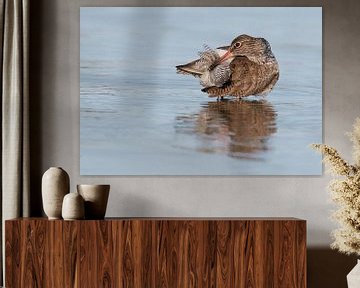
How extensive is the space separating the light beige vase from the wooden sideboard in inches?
4.5

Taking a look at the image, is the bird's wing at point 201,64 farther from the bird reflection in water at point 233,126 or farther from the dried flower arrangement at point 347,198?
the dried flower arrangement at point 347,198

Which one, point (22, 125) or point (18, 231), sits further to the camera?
point (22, 125)

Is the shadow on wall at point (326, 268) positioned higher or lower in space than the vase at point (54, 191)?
lower

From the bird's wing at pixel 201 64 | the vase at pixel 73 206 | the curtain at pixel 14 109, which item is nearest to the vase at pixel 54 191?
the vase at pixel 73 206

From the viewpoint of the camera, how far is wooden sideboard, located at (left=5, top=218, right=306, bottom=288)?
3783 millimetres

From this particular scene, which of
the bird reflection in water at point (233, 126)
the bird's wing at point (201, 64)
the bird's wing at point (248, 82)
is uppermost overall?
the bird's wing at point (201, 64)

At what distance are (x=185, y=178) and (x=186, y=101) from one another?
0.49m

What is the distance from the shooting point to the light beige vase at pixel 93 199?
12.7 ft

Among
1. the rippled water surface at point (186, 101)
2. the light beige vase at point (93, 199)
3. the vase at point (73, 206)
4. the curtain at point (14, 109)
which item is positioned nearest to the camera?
the vase at point (73, 206)

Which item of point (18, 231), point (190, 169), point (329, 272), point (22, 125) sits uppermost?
point (22, 125)

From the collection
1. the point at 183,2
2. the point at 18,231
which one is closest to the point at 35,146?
the point at 18,231

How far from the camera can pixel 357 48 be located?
4395mm

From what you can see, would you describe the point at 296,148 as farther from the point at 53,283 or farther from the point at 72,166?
the point at 53,283

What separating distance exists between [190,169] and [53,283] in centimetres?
113
